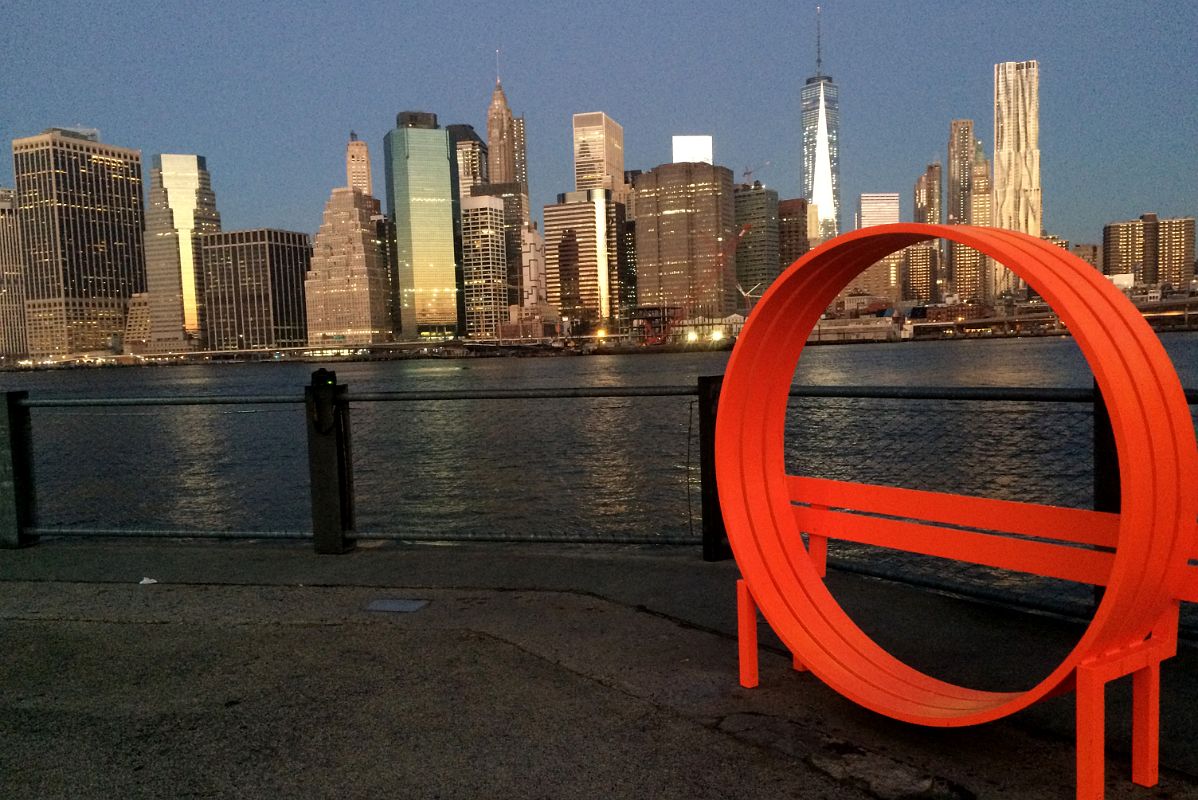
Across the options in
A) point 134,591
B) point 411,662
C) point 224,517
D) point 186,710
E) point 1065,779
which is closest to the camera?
point 1065,779

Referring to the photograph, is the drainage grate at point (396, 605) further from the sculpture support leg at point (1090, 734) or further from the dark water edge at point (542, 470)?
the sculpture support leg at point (1090, 734)

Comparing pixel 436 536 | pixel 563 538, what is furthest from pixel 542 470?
pixel 563 538

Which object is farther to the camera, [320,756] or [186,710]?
[186,710]

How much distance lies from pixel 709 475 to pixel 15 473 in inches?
210

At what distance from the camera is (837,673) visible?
132 inches

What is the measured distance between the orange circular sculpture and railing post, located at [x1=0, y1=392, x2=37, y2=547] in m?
5.80

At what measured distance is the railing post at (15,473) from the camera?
22.3 ft

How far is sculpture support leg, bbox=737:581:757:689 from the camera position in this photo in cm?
366

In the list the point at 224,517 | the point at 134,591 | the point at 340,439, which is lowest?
the point at 224,517

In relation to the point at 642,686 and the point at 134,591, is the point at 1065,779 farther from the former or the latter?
the point at 134,591

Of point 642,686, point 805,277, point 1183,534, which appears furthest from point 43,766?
point 1183,534

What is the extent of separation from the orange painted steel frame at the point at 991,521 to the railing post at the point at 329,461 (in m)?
3.54

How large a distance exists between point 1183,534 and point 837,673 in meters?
1.28

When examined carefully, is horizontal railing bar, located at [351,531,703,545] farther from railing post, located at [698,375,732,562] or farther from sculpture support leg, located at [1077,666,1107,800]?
sculpture support leg, located at [1077,666,1107,800]
